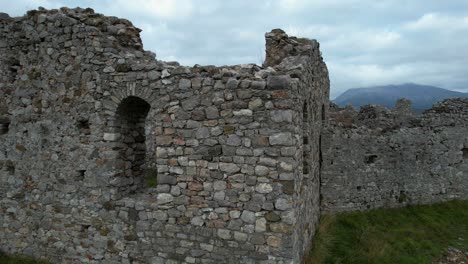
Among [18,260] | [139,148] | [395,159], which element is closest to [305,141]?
[139,148]

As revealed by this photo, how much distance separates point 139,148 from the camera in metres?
8.92

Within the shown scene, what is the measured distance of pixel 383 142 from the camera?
15211 millimetres

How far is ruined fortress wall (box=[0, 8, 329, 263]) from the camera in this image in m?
6.88

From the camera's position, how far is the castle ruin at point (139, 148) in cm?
688

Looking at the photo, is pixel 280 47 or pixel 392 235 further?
pixel 392 235

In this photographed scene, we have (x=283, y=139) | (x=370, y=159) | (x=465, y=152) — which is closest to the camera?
(x=283, y=139)

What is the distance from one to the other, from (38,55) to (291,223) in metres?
7.11

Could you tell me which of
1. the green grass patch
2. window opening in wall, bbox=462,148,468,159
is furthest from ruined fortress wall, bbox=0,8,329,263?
Result: window opening in wall, bbox=462,148,468,159

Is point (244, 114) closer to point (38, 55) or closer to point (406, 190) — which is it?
point (38, 55)

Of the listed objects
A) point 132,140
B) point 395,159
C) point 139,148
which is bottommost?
point 395,159

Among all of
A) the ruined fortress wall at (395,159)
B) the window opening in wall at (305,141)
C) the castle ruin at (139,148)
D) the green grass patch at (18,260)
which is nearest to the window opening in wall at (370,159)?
the ruined fortress wall at (395,159)

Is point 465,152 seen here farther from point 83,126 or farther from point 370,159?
point 83,126

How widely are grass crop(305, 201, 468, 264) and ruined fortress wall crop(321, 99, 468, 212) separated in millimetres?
611

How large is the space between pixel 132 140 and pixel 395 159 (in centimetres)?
1170
